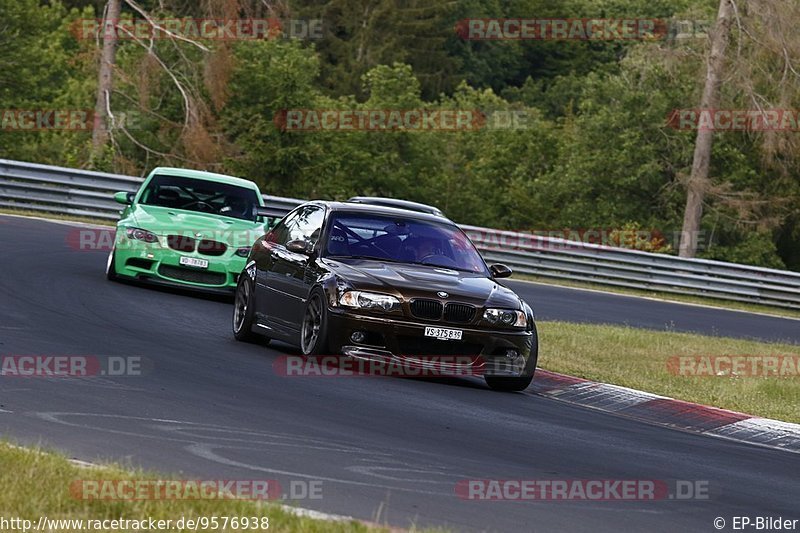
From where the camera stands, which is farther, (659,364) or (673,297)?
(673,297)

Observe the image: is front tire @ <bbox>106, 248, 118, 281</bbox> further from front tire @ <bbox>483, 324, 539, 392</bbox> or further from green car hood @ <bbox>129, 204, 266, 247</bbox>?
front tire @ <bbox>483, 324, 539, 392</bbox>

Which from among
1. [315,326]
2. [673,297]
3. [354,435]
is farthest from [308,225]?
[673,297]

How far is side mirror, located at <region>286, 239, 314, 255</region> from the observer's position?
45.0ft

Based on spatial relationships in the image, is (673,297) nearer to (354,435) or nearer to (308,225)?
(308,225)

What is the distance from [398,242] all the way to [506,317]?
1.49m

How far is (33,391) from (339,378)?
313cm

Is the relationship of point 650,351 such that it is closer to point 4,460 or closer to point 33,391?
point 33,391

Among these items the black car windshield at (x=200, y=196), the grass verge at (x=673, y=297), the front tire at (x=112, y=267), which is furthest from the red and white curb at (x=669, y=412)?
the grass verge at (x=673, y=297)

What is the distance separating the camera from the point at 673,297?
3191 centimetres

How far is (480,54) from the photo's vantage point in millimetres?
105562

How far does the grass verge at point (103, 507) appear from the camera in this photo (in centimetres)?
625

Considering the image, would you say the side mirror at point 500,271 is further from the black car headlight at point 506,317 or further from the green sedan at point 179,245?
the green sedan at point 179,245

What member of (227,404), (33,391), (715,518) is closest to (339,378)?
(227,404)

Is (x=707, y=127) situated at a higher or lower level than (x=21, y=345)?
higher
